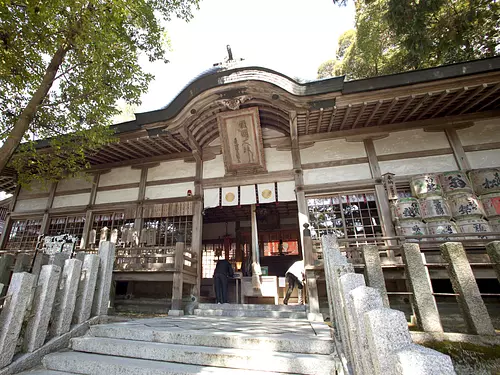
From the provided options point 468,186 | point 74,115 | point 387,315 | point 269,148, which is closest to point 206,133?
point 269,148

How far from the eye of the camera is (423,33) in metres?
8.20

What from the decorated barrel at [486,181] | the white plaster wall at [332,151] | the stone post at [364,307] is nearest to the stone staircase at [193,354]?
the stone post at [364,307]

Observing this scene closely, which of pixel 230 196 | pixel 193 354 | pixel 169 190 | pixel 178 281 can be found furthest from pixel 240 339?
pixel 169 190

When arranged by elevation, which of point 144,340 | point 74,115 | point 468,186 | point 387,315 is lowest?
point 144,340

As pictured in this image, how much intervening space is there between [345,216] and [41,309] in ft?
24.3

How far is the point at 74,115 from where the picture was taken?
7.22 m

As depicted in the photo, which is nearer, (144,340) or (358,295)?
(358,295)

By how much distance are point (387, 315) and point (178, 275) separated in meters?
6.31

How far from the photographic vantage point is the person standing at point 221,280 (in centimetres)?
773

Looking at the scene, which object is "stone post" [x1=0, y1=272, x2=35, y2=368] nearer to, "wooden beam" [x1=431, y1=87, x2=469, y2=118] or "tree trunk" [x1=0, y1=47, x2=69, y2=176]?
"tree trunk" [x1=0, y1=47, x2=69, y2=176]

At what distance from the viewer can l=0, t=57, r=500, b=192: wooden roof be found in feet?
22.4

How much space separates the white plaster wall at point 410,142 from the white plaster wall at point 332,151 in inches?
22.8

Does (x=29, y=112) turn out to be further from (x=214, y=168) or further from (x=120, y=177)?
(x=214, y=168)

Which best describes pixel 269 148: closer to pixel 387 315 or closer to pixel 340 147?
pixel 340 147
